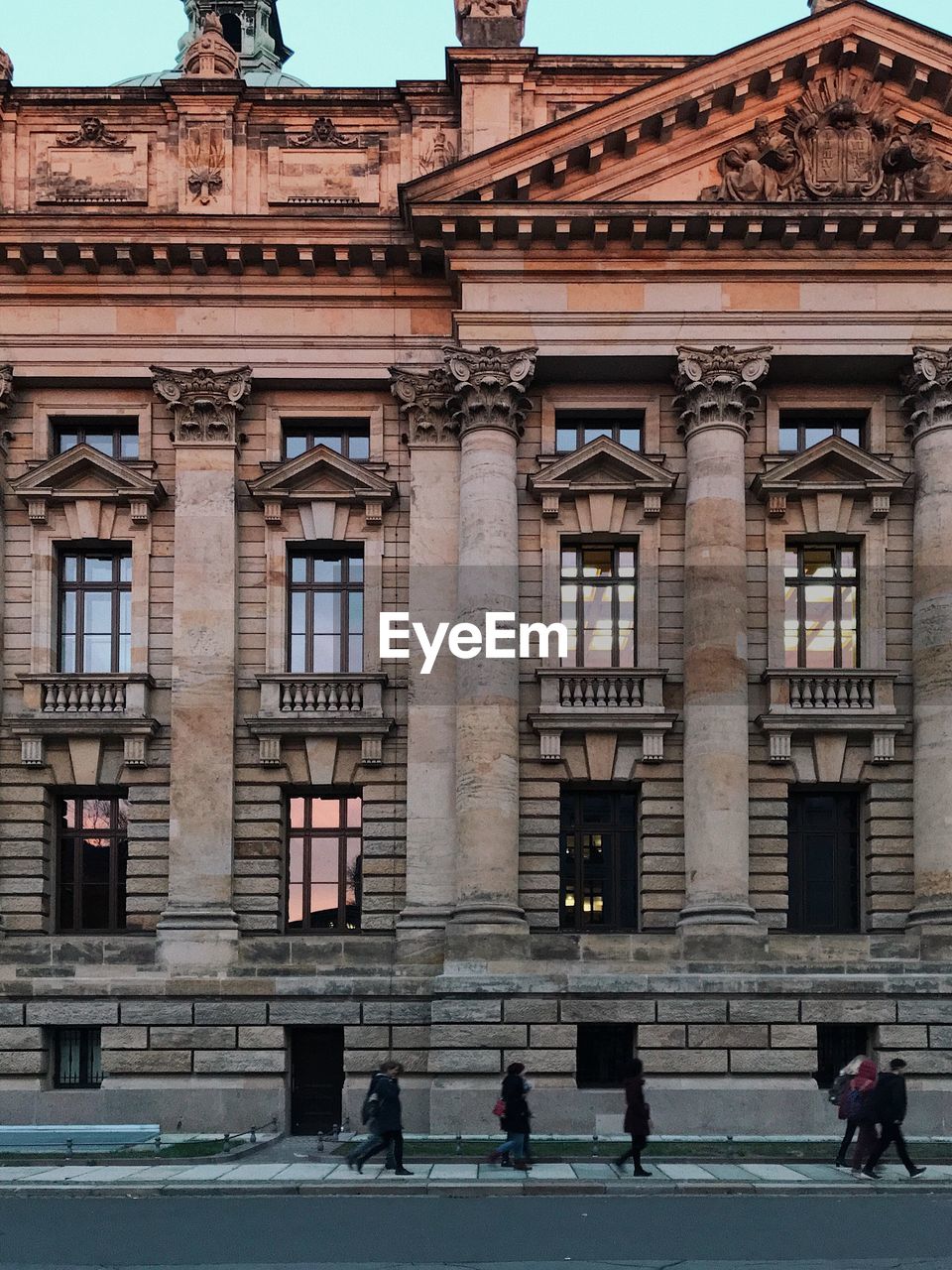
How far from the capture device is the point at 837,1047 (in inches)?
1239

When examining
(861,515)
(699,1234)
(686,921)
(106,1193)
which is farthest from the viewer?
(861,515)

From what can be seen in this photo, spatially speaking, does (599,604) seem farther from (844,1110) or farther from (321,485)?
(844,1110)

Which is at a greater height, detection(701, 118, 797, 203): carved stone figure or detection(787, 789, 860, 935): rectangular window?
detection(701, 118, 797, 203): carved stone figure

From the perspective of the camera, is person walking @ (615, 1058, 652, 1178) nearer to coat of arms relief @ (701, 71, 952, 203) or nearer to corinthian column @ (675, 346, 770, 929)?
corinthian column @ (675, 346, 770, 929)

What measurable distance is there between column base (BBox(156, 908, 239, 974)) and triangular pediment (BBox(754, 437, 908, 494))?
1427cm

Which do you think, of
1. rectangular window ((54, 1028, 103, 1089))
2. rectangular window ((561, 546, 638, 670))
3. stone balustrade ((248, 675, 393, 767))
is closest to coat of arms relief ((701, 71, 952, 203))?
rectangular window ((561, 546, 638, 670))

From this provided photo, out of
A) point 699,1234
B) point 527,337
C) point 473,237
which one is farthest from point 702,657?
point 699,1234

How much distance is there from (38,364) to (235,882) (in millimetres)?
11759

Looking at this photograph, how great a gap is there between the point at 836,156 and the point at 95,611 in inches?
723

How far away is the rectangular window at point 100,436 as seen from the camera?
34875 mm

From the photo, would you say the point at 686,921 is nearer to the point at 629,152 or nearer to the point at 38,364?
the point at 629,152

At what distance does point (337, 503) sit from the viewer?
3409 centimetres

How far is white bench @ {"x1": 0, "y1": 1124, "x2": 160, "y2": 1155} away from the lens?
26.1 m

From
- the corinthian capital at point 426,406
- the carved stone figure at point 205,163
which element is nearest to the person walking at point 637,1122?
the corinthian capital at point 426,406
